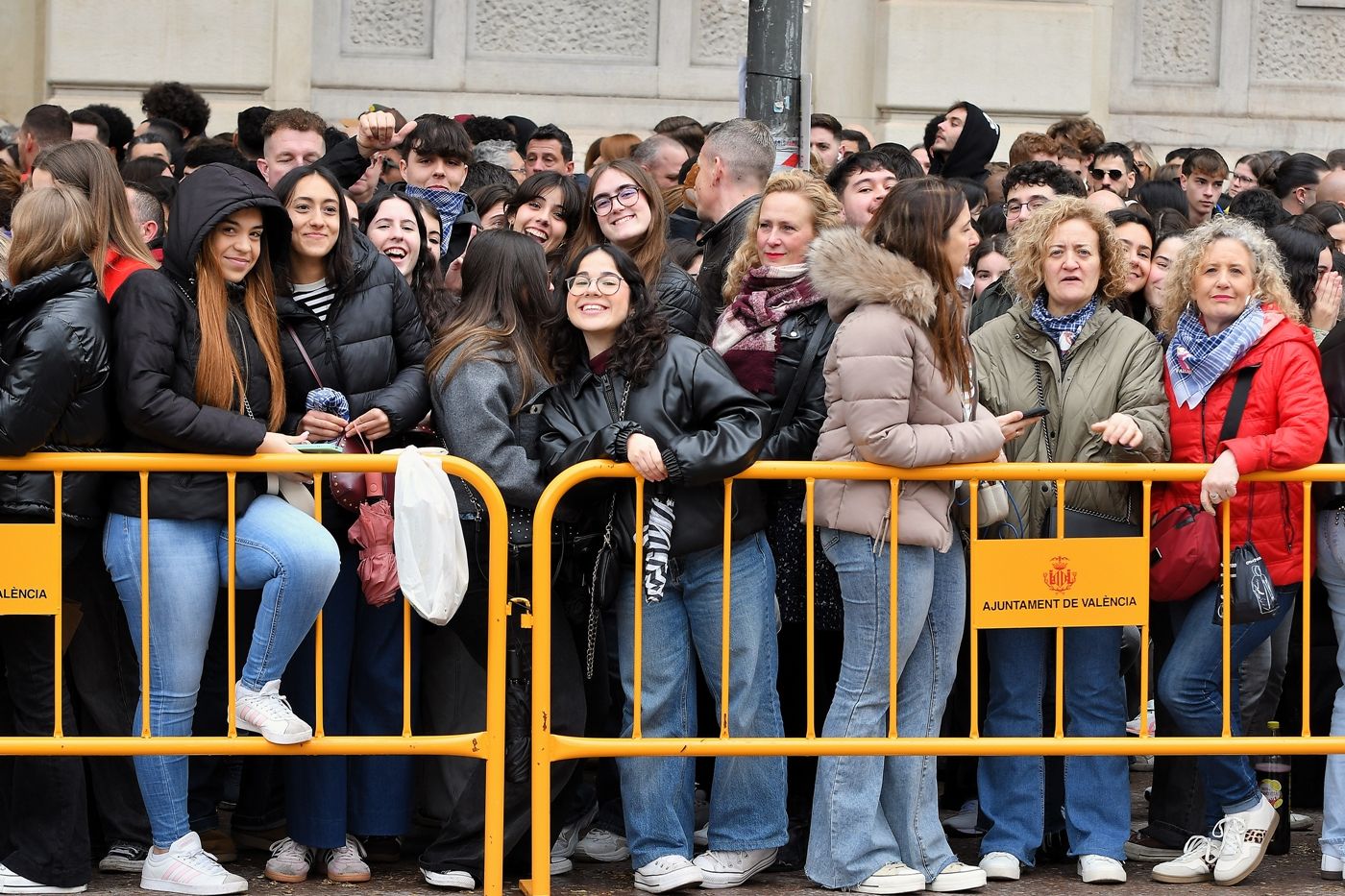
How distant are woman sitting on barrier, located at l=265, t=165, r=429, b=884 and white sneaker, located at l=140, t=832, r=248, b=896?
0.25 metres

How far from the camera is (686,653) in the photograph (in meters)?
5.98

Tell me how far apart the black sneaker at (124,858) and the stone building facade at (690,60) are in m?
8.32

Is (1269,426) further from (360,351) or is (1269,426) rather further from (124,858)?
(124,858)

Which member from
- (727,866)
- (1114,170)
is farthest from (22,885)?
(1114,170)

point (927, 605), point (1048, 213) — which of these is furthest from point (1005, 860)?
point (1048, 213)

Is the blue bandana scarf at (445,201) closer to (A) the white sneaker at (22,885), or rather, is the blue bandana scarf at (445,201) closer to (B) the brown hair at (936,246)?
(B) the brown hair at (936,246)

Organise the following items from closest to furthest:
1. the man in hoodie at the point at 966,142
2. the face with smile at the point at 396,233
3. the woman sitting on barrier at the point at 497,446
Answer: the woman sitting on barrier at the point at 497,446
the face with smile at the point at 396,233
the man in hoodie at the point at 966,142

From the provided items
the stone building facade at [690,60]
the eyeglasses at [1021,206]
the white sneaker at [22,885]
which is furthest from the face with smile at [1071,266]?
the stone building facade at [690,60]

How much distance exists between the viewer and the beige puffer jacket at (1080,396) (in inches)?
242

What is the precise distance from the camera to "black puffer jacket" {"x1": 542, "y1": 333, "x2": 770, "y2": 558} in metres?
5.66

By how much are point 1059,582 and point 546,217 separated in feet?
7.78

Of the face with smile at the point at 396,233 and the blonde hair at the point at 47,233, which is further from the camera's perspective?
the face with smile at the point at 396,233

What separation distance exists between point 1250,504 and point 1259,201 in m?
2.96

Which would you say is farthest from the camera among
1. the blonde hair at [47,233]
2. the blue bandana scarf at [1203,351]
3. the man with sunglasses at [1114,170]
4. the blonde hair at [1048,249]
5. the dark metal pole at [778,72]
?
Answer: the man with sunglasses at [1114,170]
